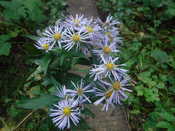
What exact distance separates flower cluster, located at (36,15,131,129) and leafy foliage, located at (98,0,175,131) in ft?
1.98

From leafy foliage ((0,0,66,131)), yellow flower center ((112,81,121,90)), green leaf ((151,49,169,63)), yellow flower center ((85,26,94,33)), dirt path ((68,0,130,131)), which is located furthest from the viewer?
green leaf ((151,49,169,63))

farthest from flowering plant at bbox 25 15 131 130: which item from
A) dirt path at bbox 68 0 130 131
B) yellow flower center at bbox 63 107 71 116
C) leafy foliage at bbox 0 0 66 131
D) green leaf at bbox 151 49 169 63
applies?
green leaf at bbox 151 49 169 63

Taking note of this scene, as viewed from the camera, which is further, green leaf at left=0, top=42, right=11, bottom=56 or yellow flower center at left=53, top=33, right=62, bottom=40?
green leaf at left=0, top=42, right=11, bottom=56

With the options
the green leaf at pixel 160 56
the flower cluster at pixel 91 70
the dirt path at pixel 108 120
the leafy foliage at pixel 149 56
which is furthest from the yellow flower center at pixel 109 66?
the green leaf at pixel 160 56

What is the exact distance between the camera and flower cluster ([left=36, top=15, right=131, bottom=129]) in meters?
1.21

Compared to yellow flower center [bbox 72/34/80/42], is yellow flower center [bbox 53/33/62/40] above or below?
above

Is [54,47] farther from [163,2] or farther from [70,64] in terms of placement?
[163,2]

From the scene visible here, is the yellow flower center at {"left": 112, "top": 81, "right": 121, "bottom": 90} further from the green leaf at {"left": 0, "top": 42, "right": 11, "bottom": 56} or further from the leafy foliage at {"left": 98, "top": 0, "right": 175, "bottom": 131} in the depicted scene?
the green leaf at {"left": 0, "top": 42, "right": 11, "bottom": 56}

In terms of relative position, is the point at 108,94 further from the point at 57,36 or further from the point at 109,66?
the point at 57,36

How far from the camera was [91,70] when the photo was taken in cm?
121

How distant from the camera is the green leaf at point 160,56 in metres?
2.45

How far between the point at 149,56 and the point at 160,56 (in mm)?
122

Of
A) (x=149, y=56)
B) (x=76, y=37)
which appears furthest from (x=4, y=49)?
(x=149, y=56)

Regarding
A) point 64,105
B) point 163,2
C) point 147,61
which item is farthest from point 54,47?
point 163,2
